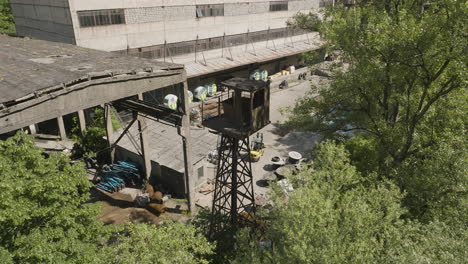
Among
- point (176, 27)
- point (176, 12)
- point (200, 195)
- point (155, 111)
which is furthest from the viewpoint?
point (176, 27)

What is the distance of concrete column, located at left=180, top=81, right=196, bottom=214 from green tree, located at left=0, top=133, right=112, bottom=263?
8686 millimetres

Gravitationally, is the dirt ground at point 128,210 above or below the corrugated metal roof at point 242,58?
below

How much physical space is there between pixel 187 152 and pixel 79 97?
7967 millimetres

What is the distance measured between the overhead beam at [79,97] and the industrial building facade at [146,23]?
50.9ft

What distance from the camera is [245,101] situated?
57.5ft

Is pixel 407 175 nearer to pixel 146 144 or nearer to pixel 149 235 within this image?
pixel 149 235

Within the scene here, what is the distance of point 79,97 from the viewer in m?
15.6

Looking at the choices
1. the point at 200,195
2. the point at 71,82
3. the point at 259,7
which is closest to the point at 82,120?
the point at 200,195

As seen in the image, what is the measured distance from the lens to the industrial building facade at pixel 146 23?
30.1 meters

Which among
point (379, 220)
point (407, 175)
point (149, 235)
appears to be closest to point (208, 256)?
point (149, 235)

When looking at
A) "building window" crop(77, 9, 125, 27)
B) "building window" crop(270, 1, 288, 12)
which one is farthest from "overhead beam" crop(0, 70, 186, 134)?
"building window" crop(270, 1, 288, 12)

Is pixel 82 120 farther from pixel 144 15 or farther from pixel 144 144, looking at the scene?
pixel 144 15

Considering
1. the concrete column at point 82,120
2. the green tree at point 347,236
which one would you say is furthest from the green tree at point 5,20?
the green tree at point 347,236

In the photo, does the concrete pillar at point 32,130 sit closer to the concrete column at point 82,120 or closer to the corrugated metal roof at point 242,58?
the concrete column at point 82,120
